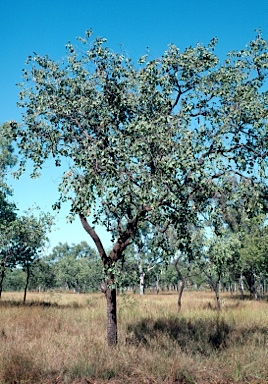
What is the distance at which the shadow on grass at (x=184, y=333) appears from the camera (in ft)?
37.5

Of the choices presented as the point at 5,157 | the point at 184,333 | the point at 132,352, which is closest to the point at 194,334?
the point at 184,333

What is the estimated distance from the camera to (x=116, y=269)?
388 inches

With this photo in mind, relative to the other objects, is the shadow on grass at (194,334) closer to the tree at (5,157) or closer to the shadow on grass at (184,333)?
the shadow on grass at (184,333)

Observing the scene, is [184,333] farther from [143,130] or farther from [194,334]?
[143,130]

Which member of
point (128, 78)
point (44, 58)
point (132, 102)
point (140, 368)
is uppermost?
point (44, 58)

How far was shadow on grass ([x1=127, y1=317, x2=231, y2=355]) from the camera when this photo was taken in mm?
11437

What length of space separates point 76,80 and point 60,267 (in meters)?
80.4

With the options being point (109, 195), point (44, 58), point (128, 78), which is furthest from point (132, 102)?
point (44, 58)

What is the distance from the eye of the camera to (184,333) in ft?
44.3

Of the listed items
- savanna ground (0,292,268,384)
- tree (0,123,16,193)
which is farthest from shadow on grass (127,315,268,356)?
tree (0,123,16,193)

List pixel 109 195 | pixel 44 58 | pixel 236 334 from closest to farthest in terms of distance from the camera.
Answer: pixel 109 195, pixel 44 58, pixel 236 334

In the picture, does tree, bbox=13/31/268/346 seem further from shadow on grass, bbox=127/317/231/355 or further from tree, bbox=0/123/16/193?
tree, bbox=0/123/16/193

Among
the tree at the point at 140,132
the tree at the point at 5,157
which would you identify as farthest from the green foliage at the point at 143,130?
the tree at the point at 5,157

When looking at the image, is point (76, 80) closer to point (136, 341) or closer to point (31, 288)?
point (136, 341)
